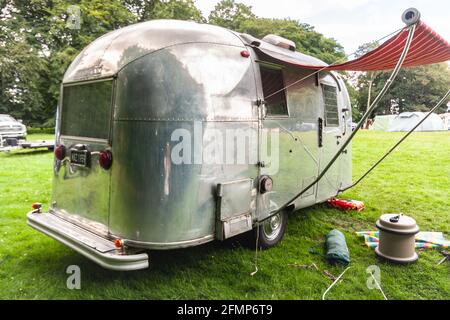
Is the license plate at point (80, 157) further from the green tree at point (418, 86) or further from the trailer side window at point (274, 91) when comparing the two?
the green tree at point (418, 86)

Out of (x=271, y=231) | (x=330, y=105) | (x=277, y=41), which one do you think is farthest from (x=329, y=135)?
(x=271, y=231)

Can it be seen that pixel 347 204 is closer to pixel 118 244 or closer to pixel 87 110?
pixel 118 244

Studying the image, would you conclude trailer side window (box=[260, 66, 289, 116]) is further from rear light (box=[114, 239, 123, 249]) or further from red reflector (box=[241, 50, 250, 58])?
rear light (box=[114, 239, 123, 249])

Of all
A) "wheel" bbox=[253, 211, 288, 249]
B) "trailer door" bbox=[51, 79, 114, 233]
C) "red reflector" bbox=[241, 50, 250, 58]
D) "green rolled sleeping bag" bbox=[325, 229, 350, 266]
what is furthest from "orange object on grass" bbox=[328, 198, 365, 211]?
"trailer door" bbox=[51, 79, 114, 233]

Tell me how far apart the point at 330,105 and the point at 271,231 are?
2.43 meters

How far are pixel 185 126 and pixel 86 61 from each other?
5.10 ft

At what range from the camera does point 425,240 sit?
196 inches

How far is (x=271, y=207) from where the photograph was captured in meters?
4.26

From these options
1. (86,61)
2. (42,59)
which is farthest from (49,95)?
(86,61)

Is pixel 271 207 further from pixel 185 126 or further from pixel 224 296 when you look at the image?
pixel 185 126

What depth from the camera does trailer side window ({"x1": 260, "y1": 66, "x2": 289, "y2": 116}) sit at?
415cm

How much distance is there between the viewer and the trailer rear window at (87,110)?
346 cm

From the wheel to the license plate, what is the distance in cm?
224

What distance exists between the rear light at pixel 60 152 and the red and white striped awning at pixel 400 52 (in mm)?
2705
